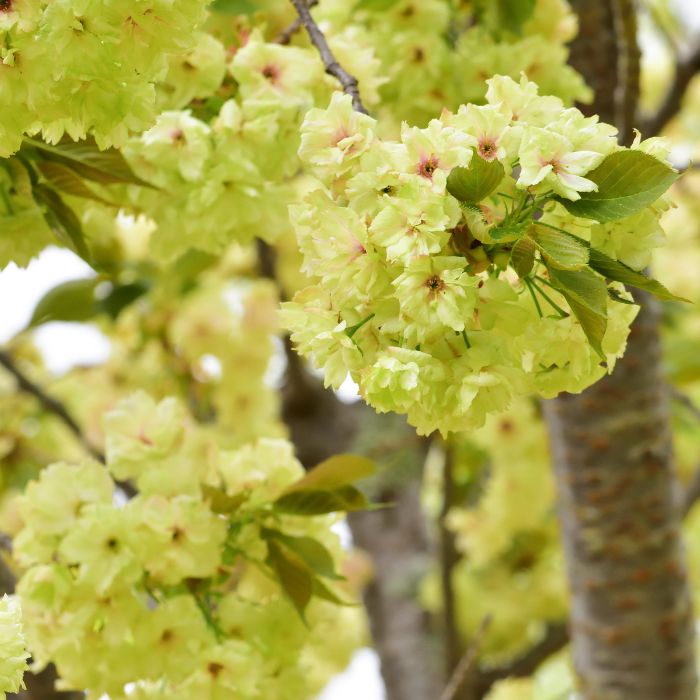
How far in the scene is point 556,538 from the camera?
2254mm

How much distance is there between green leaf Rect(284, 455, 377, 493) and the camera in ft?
2.53

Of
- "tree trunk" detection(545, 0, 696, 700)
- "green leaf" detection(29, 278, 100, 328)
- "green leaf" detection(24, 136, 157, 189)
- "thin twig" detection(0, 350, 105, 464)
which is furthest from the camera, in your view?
"green leaf" detection(29, 278, 100, 328)

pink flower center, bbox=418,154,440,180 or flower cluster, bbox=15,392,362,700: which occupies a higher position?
pink flower center, bbox=418,154,440,180

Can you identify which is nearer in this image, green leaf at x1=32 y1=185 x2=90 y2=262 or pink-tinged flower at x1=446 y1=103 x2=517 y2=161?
pink-tinged flower at x1=446 y1=103 x2=517 y2=161

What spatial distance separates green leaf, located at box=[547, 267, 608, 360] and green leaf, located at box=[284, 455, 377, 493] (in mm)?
338

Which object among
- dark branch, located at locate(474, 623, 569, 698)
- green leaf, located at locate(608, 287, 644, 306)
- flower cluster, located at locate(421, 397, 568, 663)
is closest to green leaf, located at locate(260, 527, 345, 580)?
green leaf, located at locate(608, 287, 644, 306)

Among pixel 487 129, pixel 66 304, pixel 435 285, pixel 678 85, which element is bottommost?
pixel 435 285

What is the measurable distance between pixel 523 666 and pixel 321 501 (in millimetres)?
1102

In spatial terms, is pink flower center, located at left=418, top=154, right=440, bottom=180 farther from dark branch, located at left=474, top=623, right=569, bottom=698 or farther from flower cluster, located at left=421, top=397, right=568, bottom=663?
flower cluster, located at left=421, top=397, right=568, bottom=663

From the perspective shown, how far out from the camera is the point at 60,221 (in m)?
0.72

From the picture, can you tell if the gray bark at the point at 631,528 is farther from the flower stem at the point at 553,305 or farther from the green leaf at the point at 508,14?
the flower stem at the point at 553,305

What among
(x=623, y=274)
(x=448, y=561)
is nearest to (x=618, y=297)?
(x=623, y=274)

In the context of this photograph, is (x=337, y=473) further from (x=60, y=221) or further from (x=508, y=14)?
(x=508, y=14)

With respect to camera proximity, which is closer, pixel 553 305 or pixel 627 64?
pixel 553 305
